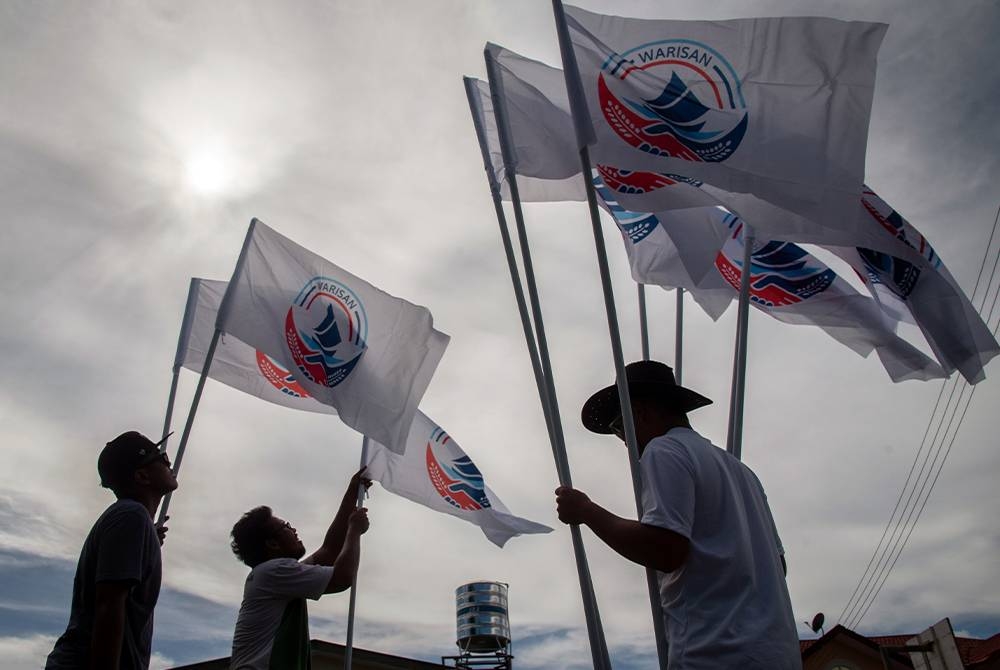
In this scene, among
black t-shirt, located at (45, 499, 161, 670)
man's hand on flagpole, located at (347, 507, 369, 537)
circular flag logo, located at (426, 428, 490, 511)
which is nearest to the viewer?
black t-shirt, located at (45, 499, 161, 670)

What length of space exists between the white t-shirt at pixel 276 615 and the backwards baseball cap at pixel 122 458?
34.3 inches

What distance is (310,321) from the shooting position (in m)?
6.14

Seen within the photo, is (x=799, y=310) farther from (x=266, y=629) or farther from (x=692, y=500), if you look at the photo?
(x=266, y=629)

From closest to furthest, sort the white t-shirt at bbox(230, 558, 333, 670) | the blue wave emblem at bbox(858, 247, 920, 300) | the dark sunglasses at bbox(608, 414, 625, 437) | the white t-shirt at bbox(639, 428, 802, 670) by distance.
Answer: the white t-shirt at bbox(639, 428, 802, 670)
the dark sunglasses at bbox(608, 414, 625, 437)
the white t-shirt at bbox(230, 558, 333, 670)
the blue wave emblem at bbox(858, 247, 920, 300)

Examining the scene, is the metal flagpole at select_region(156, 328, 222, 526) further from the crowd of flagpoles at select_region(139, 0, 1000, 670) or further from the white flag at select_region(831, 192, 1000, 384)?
the white flag at select_region(831, 192, 1000, 384)

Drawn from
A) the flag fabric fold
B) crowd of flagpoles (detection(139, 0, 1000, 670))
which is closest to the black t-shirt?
crowd of flagpoles (detection(139, 0, 1000, 670))

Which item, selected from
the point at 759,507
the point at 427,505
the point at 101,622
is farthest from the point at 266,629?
the point at 427,505

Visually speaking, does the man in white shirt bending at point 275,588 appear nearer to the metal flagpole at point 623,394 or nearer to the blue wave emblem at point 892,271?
the metal flagpole at point 623,394

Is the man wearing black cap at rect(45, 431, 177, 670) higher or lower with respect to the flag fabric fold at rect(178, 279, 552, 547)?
lower

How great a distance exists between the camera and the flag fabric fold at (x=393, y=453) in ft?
22.1

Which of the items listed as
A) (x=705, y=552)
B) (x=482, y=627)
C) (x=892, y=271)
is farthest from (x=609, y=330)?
(x=482, y=627)

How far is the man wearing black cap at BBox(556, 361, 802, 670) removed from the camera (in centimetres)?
252

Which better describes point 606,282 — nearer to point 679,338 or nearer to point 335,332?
point 679,338

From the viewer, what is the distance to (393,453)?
687 centimetres
